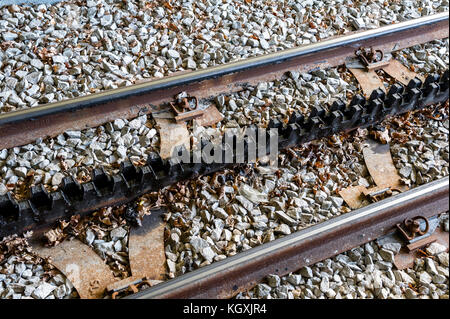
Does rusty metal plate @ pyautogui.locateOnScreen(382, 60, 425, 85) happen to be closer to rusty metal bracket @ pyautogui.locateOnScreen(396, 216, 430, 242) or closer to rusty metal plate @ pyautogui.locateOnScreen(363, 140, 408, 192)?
rusty metal plate @ pyautogui.locateOnScreen(363, 140, 408, 192)

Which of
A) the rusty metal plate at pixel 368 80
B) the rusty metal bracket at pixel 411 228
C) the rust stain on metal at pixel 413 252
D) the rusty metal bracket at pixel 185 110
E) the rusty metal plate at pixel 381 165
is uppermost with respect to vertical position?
the rusty metal plate at pixel 368 80

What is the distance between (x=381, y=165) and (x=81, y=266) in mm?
2401

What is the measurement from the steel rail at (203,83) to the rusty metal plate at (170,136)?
0.19 meters

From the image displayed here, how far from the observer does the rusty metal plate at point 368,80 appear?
4.60 meters

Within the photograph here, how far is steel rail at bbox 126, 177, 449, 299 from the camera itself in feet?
9.88

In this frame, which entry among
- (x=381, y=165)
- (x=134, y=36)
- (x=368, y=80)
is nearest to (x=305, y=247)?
(x=381, y=165)

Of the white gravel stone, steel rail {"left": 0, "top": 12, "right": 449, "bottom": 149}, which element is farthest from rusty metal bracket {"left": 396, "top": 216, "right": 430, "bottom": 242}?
the white gravel stone

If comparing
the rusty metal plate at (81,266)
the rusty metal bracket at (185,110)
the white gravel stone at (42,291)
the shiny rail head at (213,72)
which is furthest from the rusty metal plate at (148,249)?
the shiny rail head at (213,72)

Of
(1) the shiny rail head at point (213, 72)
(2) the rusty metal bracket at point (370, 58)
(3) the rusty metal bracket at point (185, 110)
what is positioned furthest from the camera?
(2) the rusty metal bracket at point (370, 58)

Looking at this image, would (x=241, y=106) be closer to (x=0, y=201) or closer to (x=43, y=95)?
(x=43, y=95)

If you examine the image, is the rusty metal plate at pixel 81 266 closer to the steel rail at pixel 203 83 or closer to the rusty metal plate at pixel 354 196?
the steel rail at pixel 203 83

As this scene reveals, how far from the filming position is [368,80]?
15.4 feet

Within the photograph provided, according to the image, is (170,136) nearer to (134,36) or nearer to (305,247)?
(134,36)

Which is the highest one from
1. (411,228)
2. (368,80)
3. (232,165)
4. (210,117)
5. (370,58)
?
(370,58)
